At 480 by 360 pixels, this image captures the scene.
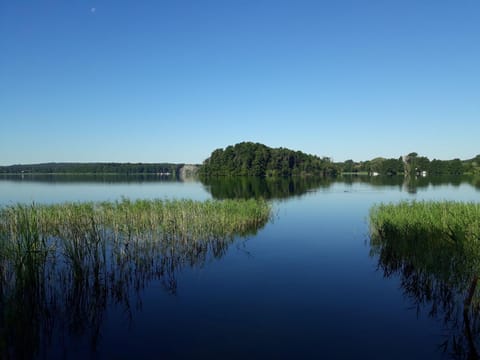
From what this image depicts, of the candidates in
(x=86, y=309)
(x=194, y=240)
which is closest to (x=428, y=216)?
(x=194, y=240)

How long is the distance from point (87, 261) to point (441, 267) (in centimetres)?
899

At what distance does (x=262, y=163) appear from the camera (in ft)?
364

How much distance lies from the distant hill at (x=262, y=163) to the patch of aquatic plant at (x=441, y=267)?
97.5 metres

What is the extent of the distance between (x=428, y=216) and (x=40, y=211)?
1815 cm

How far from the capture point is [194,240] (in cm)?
1240

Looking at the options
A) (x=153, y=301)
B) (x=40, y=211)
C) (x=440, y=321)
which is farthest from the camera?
(x=40, y=211)

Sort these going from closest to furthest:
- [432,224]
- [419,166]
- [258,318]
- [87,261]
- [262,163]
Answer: [258,318] → [87,261] → [432,224] → [262,163] → [419,166]

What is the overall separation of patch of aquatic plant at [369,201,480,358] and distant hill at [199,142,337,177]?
320 feet

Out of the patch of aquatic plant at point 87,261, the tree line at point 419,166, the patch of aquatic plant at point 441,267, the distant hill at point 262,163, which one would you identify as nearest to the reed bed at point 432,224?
the patch of aquatic plant at point 441,267

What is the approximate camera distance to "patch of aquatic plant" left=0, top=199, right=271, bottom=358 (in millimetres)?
5656

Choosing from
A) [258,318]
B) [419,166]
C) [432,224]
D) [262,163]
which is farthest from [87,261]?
[419,166]

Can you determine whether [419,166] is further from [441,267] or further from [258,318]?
[258,318]

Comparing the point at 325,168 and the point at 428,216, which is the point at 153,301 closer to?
the point at 428,216

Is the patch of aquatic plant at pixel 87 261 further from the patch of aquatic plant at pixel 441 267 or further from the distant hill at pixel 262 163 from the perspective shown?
the distant hill at pixel 262 163
